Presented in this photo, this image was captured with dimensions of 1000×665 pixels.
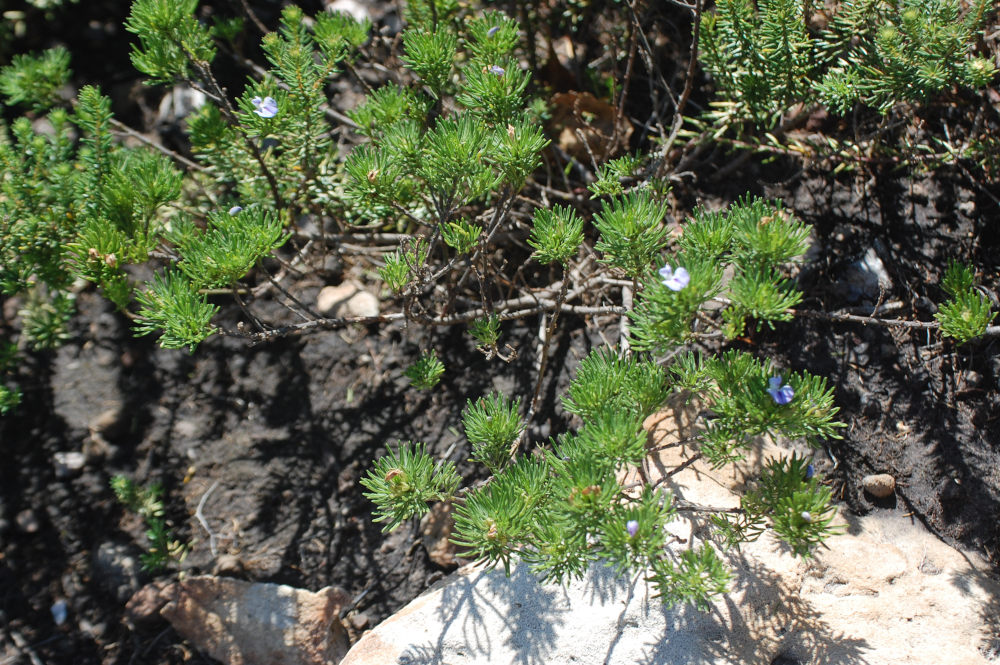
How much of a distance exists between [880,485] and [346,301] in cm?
212

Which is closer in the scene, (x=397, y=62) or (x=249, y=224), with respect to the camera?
(x=249, y=224)

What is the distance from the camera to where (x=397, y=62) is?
326cm

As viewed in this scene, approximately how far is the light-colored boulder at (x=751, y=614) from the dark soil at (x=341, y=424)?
0.15 metres

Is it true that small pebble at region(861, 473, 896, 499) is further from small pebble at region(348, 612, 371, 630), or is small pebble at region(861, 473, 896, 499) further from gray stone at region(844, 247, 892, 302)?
small pebble at region(348, 612, 371, 630)

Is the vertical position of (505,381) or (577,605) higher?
(505,381)

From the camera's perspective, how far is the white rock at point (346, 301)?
2947 mm

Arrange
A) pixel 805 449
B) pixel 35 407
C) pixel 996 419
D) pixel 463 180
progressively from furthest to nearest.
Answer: pixel 35 407 → pixel 805 449 → pixel 996 419 → pixel 463 180

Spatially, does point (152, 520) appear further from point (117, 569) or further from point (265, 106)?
point (265, 106)

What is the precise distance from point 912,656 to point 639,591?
2.56 feet

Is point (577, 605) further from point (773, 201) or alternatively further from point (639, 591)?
point (773, 201)

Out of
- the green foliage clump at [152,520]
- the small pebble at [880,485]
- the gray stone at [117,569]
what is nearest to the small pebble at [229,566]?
the green foliage clump at [152,520]

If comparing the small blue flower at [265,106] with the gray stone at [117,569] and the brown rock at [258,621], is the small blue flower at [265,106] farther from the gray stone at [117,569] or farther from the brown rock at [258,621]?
the gray stone at [117,569]

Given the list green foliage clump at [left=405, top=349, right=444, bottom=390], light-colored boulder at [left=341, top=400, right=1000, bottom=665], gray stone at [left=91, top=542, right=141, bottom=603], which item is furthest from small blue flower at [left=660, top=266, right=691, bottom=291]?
gray stone at [left=91, top=542, right=141, bottom=603]

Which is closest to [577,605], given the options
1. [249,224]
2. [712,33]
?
[249,224]
